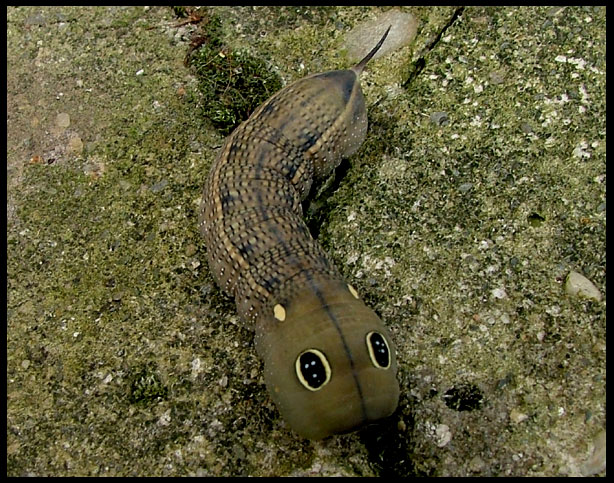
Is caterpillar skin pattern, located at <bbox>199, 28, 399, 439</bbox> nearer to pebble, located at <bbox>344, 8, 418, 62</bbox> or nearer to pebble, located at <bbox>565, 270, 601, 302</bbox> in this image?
pebble, located at <bbox>344, 8, 418, 62</bbox>

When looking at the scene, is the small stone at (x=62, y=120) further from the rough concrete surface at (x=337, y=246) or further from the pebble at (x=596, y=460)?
the pebble at (x=596, y=460)

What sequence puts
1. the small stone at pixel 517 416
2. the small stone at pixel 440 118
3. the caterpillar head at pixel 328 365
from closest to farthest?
1. the caterpillar head at pixel 328 365
2. the small stone at pixel 517 416
3. the small stone at pixel 440 118

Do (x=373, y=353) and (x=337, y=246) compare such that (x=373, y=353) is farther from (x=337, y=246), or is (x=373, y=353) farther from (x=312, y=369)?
(x=337, y=246)

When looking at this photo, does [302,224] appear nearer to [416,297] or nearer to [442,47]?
[416,297]

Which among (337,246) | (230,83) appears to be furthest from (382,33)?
(337,246)

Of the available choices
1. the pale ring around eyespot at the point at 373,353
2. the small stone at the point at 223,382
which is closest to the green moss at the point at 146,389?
the small stone at the point at 223,382

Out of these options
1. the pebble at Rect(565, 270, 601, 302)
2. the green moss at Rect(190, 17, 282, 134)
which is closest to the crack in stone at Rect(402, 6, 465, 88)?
the green moss at Rect(190, 17, 282, 134)

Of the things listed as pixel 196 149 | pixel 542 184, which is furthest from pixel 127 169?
pixel 542 184
